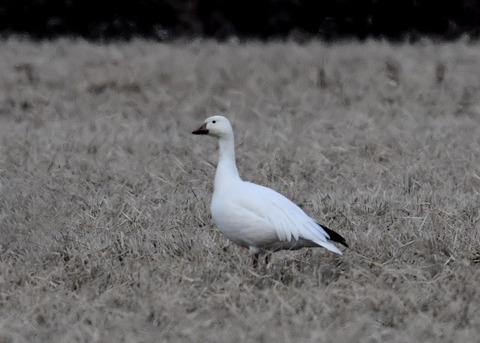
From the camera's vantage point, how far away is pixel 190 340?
491 cm

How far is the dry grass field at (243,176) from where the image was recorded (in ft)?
17.4

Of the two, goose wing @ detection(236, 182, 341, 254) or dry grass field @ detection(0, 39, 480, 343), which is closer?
dry grass field @ detection(0, 39, 480, 343)

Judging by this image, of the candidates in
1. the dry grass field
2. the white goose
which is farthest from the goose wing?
the dry grass field


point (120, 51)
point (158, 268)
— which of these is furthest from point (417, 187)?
point (120, 51)

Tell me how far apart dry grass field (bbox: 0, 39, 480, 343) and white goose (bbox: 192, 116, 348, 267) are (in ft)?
0.45

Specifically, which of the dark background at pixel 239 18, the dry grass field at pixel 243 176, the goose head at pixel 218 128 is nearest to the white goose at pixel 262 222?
the dry grass field at pixel 243 176

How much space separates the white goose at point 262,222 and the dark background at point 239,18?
43.1ft

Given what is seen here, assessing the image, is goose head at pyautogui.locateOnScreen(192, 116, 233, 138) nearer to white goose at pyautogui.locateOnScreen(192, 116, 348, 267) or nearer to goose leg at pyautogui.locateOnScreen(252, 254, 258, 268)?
white goose at pyautogui.locateOnScreen(192, 116, 348, 267)

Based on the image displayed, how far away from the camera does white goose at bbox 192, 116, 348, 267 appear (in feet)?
19.6

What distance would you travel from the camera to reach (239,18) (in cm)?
2005

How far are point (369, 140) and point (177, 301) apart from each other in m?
4.81

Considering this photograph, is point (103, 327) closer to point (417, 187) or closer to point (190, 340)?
point (190, 340)

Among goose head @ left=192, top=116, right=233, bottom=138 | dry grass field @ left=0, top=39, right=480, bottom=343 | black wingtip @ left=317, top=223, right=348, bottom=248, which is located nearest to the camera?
dry grass field @ left=0, top=39, right=480, bottom=343

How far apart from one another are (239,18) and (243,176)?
11280 millimetres
